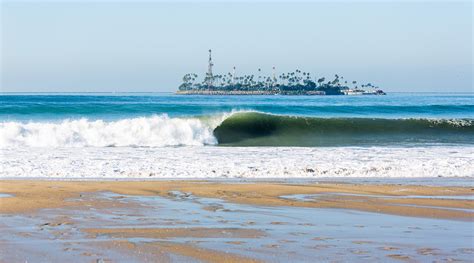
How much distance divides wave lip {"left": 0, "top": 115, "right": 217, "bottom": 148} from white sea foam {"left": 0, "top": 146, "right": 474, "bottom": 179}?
4.55 metres

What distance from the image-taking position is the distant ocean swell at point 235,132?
20688 mm

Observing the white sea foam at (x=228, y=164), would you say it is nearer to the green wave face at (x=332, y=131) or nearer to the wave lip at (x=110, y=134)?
the wave lip at (x=110, y=134)

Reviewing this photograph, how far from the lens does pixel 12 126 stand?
20.7 metres

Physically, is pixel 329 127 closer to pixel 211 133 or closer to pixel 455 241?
pixel 211 133

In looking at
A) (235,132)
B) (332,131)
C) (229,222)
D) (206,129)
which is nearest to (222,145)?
(206,129)

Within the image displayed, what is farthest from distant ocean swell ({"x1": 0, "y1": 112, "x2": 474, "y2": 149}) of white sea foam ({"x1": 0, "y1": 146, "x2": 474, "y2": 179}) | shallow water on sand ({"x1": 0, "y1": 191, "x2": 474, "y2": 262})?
shallow water on sand ({"x1": 0, "y1": 191, "x2": 474, "y2": 262})

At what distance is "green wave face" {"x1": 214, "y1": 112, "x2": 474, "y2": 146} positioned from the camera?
2467cm

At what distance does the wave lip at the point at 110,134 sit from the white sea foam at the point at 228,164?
4545mm

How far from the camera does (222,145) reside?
861 inches

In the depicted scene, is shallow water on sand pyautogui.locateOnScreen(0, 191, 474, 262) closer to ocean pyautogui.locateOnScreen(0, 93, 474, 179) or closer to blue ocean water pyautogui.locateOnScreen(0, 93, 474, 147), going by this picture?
ocean pyautogui.locateOnScreen(0, 93, 474, 179)

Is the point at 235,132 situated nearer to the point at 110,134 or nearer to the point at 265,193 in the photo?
the point at 110,134

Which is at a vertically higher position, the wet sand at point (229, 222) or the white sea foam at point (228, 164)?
the wet sand at point (229, 222)

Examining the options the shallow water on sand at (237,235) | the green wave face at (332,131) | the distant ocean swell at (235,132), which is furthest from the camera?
the green wave face at (332,131)

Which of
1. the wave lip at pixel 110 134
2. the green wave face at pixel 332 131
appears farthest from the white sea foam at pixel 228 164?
the green wave face at pixel 332 131
